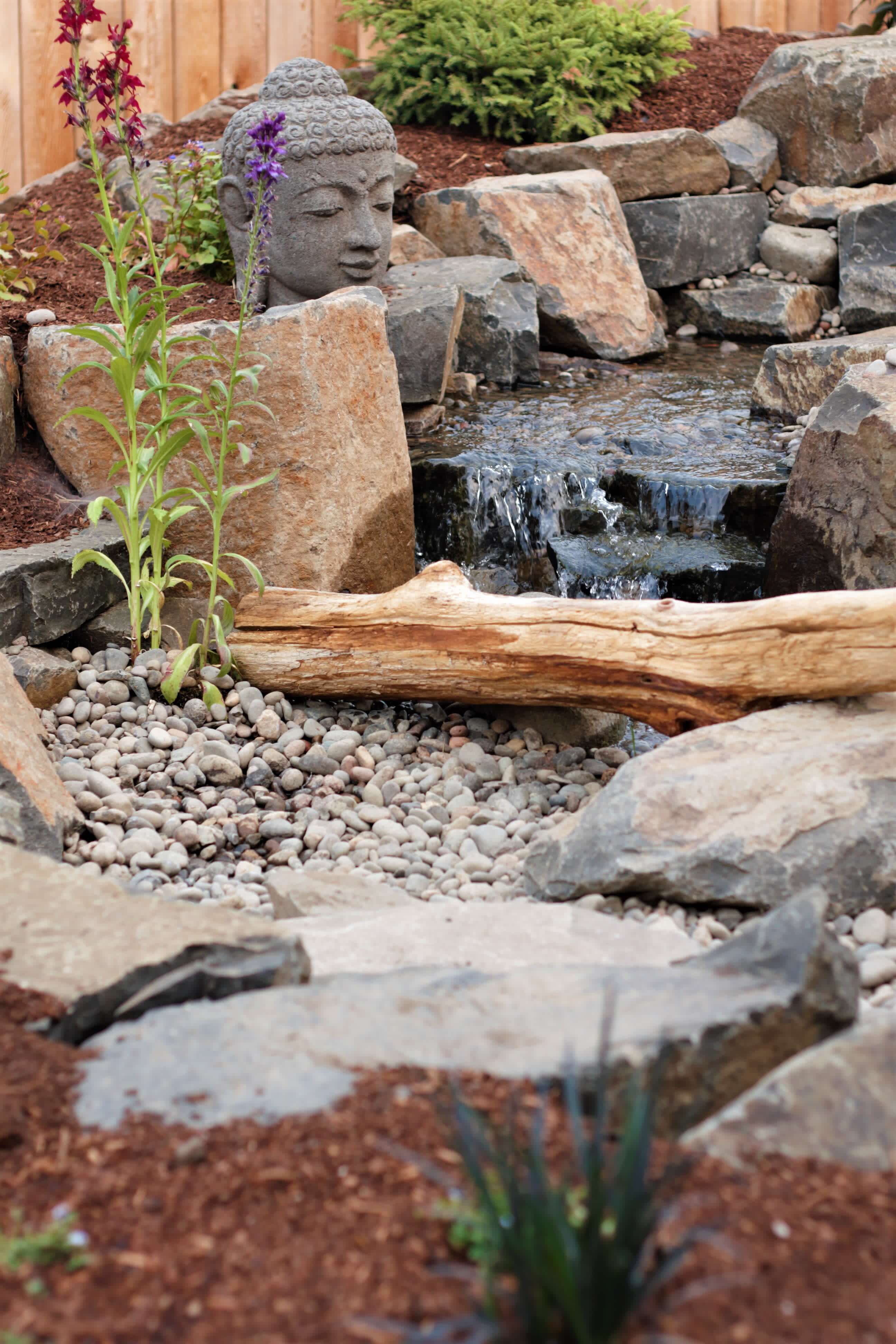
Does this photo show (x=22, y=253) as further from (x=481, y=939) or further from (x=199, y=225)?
(x=481, y=939)

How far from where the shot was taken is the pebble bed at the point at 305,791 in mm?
3078

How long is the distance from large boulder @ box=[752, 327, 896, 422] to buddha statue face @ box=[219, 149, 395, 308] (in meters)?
1.88

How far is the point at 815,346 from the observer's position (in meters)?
5.56

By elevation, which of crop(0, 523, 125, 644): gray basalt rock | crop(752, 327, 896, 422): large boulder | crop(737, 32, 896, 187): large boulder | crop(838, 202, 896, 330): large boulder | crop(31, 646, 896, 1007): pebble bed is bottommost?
crop(31, 646, 896, 1007): pebble bed

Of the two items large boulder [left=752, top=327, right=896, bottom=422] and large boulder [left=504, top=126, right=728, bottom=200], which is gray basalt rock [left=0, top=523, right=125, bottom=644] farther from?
large boulder [left=504, top=126, right=728, bottom=200]

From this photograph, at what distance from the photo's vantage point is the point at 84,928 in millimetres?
1980

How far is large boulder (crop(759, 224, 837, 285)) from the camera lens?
24.1 feet

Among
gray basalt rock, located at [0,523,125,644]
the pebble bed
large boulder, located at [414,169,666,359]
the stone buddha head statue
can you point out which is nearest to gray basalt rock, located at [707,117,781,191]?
large boulder, located at [414,169,666,359]

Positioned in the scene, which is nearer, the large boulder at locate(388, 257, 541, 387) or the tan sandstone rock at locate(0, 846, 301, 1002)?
the tan sandstone rock at locate(0, 846, 301, 1002)

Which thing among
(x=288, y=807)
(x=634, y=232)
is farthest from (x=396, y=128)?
(x=288, y=807)

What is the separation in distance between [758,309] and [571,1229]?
6.86 meters

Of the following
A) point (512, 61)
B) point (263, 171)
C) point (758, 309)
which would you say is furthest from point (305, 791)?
point (512, 61)

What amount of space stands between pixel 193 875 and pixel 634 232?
5584 mm

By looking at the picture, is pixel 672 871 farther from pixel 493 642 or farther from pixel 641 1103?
pixel 641 1103
